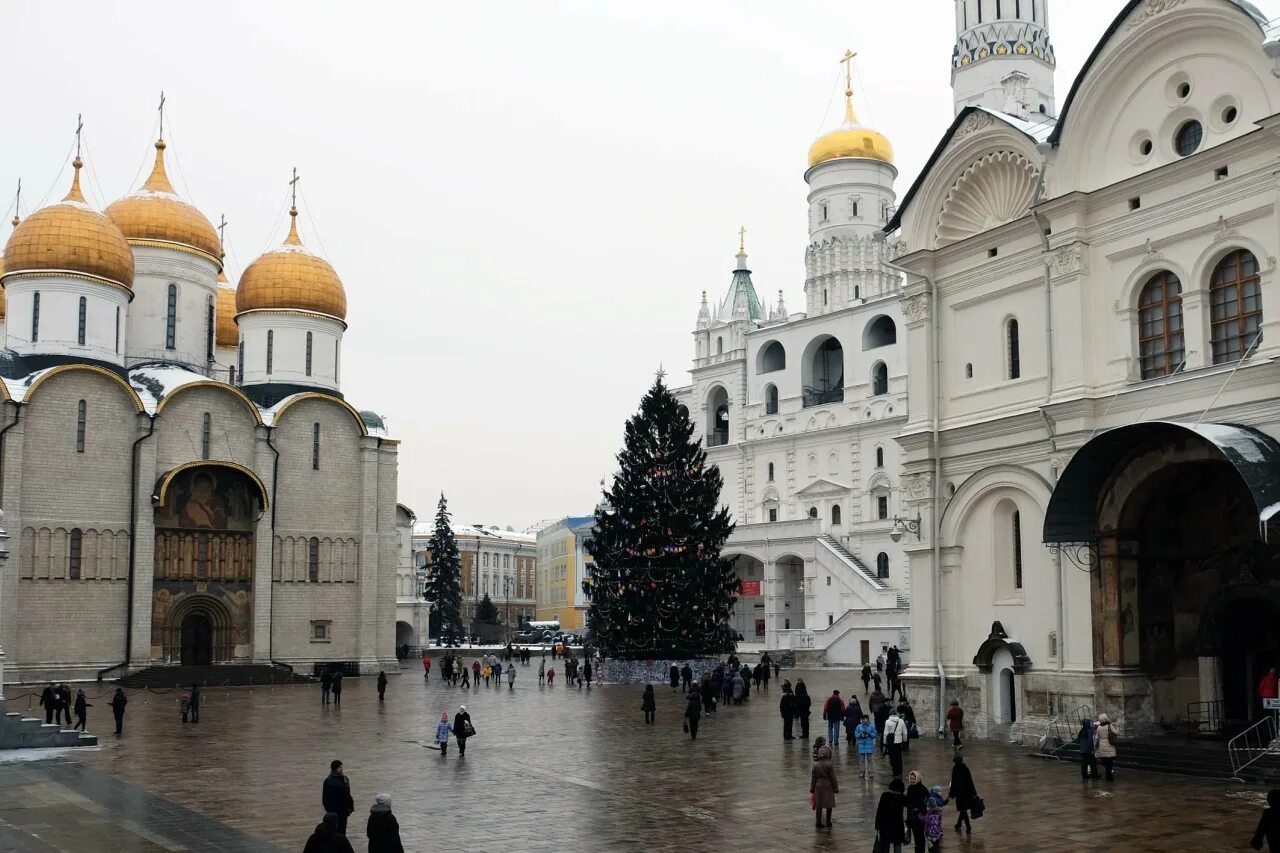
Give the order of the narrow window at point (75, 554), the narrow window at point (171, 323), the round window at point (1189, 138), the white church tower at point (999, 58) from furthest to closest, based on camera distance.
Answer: the narrow window at point (171, 323), the narrow window at point (75, 554), the white church tower at point (999, 58), the round window at point (1189, 138)

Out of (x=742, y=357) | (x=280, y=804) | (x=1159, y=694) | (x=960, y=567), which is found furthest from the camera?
(x=742, y=357)

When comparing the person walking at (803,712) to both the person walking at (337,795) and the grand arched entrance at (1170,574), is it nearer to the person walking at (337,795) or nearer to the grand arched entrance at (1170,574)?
the grand arched entrance at (1170,574)

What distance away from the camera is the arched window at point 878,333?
5975 centimetres

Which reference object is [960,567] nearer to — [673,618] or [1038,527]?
[1038,527]

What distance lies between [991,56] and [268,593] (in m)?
28.5

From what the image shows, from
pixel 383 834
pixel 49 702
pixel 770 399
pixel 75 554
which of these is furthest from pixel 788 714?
pixel 770 399

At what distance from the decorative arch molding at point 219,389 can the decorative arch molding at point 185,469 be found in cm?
194

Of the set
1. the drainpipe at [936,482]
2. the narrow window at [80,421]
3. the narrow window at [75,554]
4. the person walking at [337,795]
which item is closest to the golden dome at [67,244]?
the narrow window at [80,421]

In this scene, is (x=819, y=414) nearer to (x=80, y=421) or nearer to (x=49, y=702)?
(x=80, y=421)

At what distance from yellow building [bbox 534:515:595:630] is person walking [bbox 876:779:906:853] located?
72.3 m

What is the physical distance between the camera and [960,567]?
23984 mm

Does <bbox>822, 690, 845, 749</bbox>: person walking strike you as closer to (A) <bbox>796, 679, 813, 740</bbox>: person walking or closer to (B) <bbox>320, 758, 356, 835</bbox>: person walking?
(A) <bbox>796, 679, 813, 740</bbox>: person walking

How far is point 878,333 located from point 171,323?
31.4 meters

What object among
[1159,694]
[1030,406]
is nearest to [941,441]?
[1030,406]
